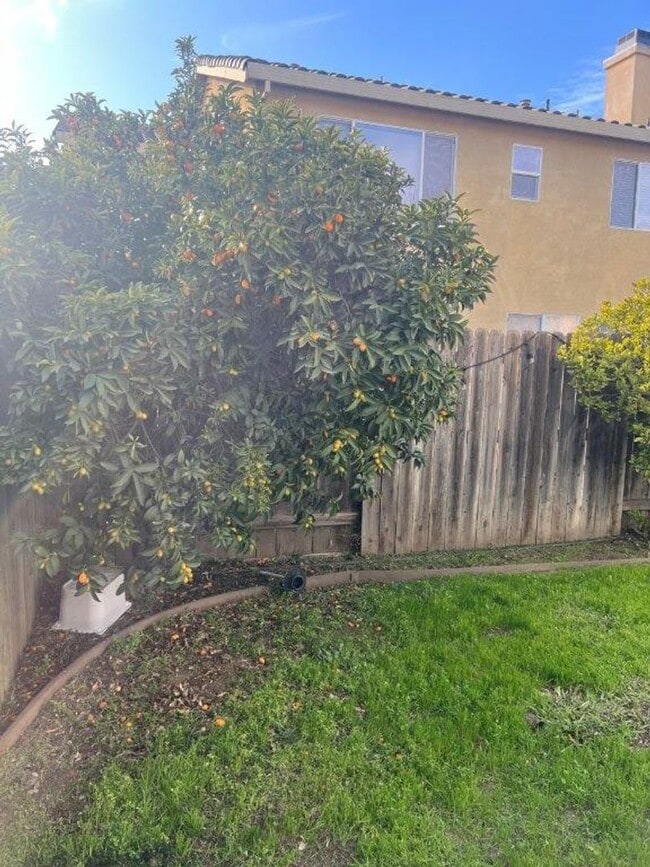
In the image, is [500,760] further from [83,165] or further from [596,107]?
[596,107]

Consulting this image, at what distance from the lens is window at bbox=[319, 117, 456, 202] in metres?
10.2

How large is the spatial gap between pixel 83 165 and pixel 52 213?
1.07 ft

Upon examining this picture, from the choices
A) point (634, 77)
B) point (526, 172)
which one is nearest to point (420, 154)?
point (526, 172)

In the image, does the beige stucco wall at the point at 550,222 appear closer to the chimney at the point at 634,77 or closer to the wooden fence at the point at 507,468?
the chimney at the point at 634,77

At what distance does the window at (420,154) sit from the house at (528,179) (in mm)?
17

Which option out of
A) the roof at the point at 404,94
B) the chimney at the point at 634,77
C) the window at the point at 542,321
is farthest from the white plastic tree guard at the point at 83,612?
the chimney at the point at 634,77

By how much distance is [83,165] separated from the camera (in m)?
3.46

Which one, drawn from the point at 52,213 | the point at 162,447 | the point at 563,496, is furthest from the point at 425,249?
the point at 563,496

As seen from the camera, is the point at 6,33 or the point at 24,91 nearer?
the point at 6,33

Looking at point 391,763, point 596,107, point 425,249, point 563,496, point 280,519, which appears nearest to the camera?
point 391,763

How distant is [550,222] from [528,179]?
0.89m

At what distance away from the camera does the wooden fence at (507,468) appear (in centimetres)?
542

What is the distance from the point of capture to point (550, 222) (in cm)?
1172

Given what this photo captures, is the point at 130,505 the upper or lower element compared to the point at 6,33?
lower
